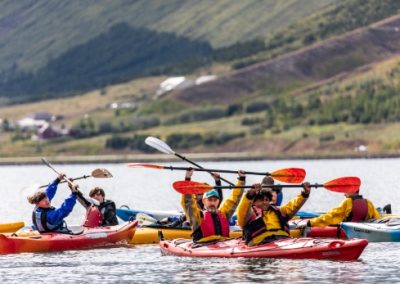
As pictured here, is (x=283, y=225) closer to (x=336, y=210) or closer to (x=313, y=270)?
(x=313, y=270)

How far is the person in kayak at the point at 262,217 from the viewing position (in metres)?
40.7

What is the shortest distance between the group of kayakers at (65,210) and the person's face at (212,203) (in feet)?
20.3

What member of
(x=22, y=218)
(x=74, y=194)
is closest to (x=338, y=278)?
(x=74, y=194)

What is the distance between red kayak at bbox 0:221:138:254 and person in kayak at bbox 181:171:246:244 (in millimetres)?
6340

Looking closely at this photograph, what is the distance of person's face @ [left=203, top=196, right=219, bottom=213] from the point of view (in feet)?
140

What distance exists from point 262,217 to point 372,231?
7700 mm

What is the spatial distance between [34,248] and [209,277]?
33.4 ft

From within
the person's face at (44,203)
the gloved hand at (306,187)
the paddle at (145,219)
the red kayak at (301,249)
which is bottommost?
the red kayak at (301,249)

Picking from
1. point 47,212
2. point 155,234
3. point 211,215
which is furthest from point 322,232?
point 47,212

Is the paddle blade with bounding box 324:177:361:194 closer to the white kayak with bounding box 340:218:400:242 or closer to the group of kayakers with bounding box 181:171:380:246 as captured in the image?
the group of kayakers with bounding box 181:171:380:246

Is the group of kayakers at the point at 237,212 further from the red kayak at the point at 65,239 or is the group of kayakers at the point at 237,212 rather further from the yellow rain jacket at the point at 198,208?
the red kayak at the point at 65,239

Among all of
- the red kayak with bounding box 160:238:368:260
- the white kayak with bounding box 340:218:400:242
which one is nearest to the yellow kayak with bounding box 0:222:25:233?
the white kayak with bounding box 340:218:400:242

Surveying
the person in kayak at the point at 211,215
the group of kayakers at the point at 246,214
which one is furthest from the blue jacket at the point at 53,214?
the person in kayak at the point at 211,215

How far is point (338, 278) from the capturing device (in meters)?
38.8
